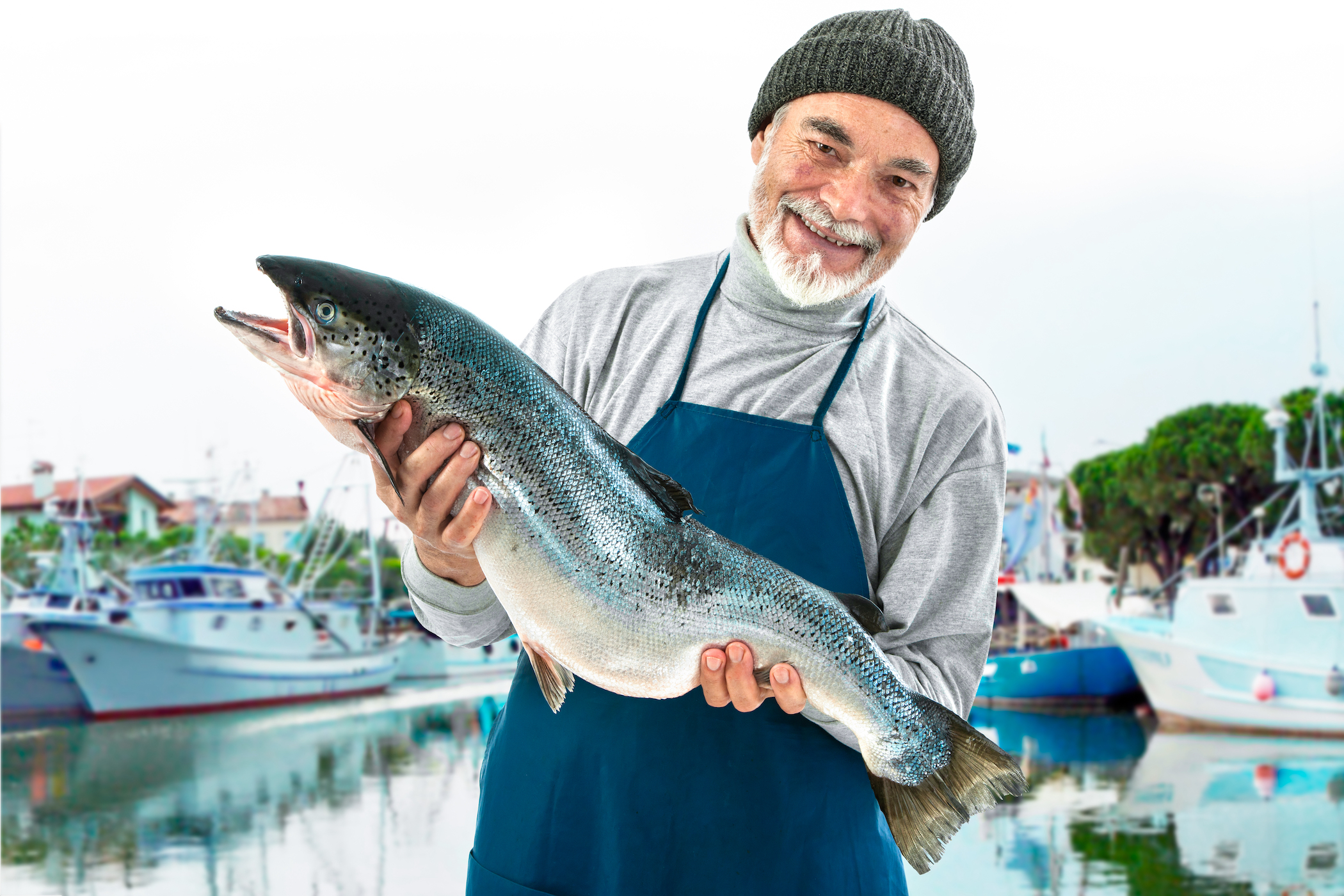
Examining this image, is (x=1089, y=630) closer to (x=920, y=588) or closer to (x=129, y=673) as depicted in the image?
(x=129, y=673)

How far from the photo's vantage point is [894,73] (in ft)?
8.01

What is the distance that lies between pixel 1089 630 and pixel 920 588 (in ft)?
92.1

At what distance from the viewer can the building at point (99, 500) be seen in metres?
37.2

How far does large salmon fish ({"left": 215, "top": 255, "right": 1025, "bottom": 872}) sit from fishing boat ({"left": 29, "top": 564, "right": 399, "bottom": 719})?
27055mm

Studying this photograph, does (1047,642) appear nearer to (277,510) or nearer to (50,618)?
(50,618)

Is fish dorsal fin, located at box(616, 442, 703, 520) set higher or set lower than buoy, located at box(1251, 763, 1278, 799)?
higher

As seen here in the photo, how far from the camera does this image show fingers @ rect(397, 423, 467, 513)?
1.94 m

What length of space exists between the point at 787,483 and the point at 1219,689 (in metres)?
19.5

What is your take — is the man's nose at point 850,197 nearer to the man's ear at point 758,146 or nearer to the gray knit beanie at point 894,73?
the gray knit beanie at point 894,73

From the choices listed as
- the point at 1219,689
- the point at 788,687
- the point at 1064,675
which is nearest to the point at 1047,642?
the point at 1064,675

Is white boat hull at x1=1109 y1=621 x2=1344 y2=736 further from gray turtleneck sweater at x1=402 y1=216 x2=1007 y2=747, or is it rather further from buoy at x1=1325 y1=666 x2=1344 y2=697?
gray turtleneck sweater at x1=402 y1=216 x2=1007 y2=747

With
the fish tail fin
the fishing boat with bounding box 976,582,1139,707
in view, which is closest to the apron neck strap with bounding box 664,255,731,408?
the fish tail fin

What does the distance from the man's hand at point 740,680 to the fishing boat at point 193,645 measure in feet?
88.9

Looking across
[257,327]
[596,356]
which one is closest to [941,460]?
[596,356]
